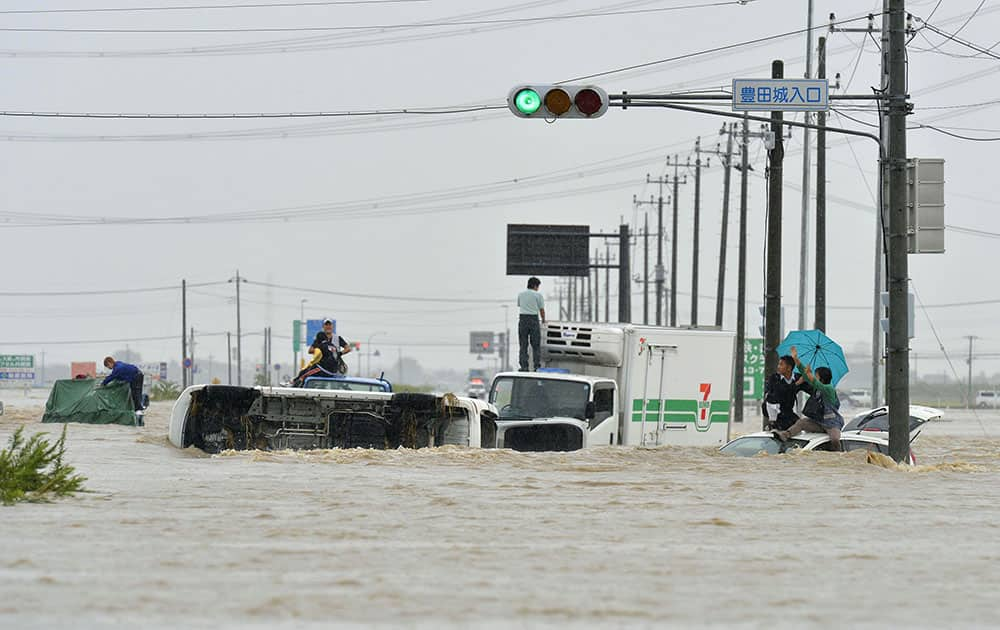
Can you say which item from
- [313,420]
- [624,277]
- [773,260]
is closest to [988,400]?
[624,277]

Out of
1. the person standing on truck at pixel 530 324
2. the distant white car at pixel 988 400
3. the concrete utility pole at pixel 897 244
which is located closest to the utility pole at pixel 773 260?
the person standing on truck at pixel 530 324

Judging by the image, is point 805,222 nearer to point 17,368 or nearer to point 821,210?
point 821,210

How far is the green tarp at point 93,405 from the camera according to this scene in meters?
32.4

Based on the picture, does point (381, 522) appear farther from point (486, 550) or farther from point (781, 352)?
point (781, 352)

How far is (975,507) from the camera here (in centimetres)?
1714

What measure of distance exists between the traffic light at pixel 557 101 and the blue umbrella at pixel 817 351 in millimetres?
7045

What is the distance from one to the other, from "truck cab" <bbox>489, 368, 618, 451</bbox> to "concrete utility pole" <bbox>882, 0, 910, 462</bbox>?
5.46 m

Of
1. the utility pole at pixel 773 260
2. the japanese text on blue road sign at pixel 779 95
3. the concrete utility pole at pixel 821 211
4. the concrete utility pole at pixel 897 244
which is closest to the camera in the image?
the japanese text on blue road sign at pixel 779 95

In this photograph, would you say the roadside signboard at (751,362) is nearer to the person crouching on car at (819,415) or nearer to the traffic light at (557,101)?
the person crouching on car at (819,415)

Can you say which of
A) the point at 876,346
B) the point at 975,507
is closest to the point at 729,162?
the point at 876,346

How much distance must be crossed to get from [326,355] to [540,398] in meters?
4.29

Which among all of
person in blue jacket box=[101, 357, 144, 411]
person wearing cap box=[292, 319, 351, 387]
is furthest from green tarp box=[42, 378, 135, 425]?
person wearing cap box=[292, 319, 351, 387]

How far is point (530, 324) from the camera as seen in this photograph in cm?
3114

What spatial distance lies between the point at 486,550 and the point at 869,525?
439 centimetres
